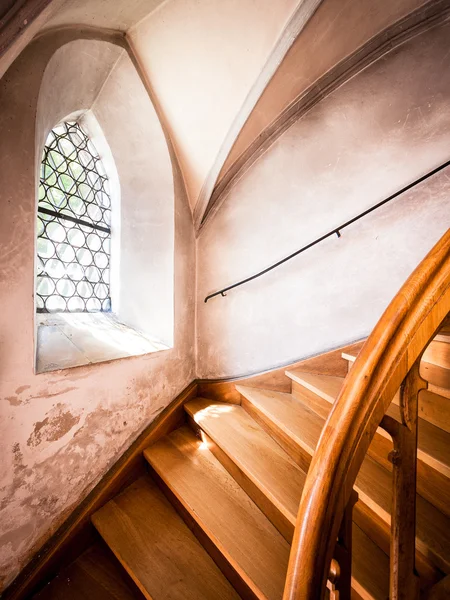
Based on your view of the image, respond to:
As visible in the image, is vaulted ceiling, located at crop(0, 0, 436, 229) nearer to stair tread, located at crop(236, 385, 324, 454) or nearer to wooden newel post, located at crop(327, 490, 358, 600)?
stair tread, located at crop(236, 385, 324, 454)

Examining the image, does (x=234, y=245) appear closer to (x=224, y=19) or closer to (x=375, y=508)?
(x=224, y=19)

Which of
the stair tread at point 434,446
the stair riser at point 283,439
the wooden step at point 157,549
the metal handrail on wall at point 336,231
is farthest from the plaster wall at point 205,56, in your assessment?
the wooden step at point 157,549

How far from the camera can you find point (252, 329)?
8.10ft

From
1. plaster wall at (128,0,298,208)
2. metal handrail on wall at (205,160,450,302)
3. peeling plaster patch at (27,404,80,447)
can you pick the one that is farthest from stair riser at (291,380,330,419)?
plaster wall at (128,0,298,208)

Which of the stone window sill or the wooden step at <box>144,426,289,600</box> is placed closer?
the wooden step at <box>144,426,289,600</box>

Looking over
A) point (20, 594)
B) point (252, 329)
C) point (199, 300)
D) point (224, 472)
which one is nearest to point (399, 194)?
point (252, 329)

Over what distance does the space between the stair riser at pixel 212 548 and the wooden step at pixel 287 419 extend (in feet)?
1.94

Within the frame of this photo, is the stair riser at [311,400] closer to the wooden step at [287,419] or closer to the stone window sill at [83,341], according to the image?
the wooden step at [287,419]

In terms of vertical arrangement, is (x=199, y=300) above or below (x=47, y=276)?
below

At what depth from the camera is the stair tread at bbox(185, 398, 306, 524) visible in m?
1.42

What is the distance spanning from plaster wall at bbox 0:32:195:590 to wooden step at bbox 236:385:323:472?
850 mm

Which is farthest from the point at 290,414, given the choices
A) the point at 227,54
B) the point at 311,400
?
the point at 227,54

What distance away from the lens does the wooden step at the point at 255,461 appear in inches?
54.7

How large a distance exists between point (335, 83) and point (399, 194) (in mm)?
1119
